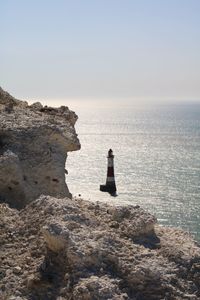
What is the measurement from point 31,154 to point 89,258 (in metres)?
6.27

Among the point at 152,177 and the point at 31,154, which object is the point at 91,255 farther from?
the point at 152,177

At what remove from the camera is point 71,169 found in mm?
76875

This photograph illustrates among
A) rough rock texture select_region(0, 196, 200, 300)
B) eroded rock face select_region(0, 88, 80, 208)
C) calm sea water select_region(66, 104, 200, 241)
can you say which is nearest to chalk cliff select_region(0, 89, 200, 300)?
rough rock texture select_region(0, 196, 200, 300)

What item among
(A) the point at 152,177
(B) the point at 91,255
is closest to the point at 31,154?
(B) the point at 91,255

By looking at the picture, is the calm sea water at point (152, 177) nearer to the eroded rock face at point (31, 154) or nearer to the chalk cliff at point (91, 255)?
the eroded rock face at point (31, 154)

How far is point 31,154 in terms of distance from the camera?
582 inches

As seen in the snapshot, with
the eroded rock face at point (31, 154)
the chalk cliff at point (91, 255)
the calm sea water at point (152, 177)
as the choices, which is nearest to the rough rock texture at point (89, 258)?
the chalk cliff at point (91, 255)

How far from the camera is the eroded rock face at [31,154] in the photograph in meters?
13.7

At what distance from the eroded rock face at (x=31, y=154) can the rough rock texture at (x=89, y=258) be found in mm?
3088

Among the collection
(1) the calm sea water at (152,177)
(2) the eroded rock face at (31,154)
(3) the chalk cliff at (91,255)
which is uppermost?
(2) the eroded rock face at (31,154)

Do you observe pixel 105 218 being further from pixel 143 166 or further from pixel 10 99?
pixel 143 166

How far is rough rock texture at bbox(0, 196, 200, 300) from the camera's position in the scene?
8.77 m

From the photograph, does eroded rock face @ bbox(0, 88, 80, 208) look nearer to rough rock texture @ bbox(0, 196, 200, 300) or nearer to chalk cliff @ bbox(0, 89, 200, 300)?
chalk cliff @ bbox(0, 89, 200, 300)

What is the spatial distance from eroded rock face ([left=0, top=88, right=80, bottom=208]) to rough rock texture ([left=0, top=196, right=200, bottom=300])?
309cm
